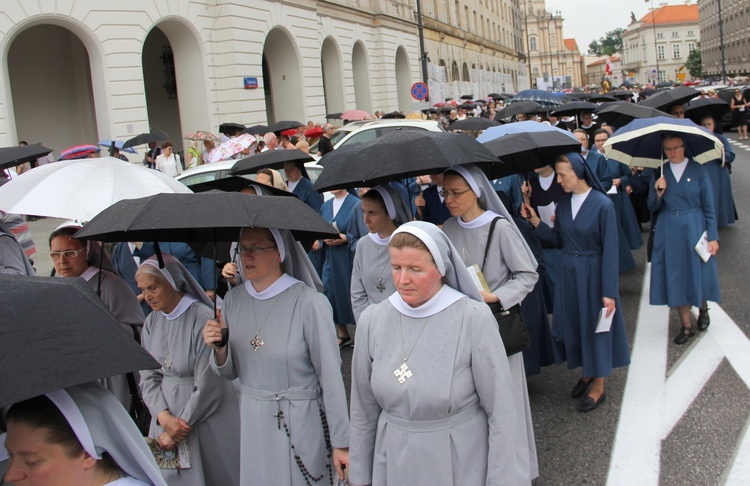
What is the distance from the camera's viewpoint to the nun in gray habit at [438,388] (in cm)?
286

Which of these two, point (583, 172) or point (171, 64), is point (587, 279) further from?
point (171, 64)

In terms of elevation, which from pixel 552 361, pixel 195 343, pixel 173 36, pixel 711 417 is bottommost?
pixel 711 417

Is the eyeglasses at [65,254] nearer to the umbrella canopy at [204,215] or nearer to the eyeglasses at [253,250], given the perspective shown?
the umbrella canopy at [204,215]

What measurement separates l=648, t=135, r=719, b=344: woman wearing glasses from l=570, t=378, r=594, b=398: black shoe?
59.2 inches

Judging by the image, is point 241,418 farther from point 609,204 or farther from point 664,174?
point 664,174

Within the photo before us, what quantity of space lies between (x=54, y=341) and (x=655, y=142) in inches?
252

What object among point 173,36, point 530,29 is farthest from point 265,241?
point 530,29

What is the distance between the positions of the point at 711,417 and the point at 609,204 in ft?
5.53

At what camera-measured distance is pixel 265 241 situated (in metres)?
A: 3.55

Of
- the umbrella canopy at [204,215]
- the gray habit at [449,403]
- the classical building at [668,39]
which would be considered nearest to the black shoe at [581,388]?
the gray habit at [449,403]

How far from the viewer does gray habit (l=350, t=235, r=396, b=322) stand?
4.81 m

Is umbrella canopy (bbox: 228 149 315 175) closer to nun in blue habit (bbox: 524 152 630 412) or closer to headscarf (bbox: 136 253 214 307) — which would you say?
nun in blue habit (bbox: 524 152 630 412)

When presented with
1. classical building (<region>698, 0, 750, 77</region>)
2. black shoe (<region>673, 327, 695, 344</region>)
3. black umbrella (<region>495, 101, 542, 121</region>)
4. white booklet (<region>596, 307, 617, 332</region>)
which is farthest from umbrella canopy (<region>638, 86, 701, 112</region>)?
classical building (<region>698, 0, 750, 77</region>)

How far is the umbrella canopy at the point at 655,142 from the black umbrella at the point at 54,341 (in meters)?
5.36
